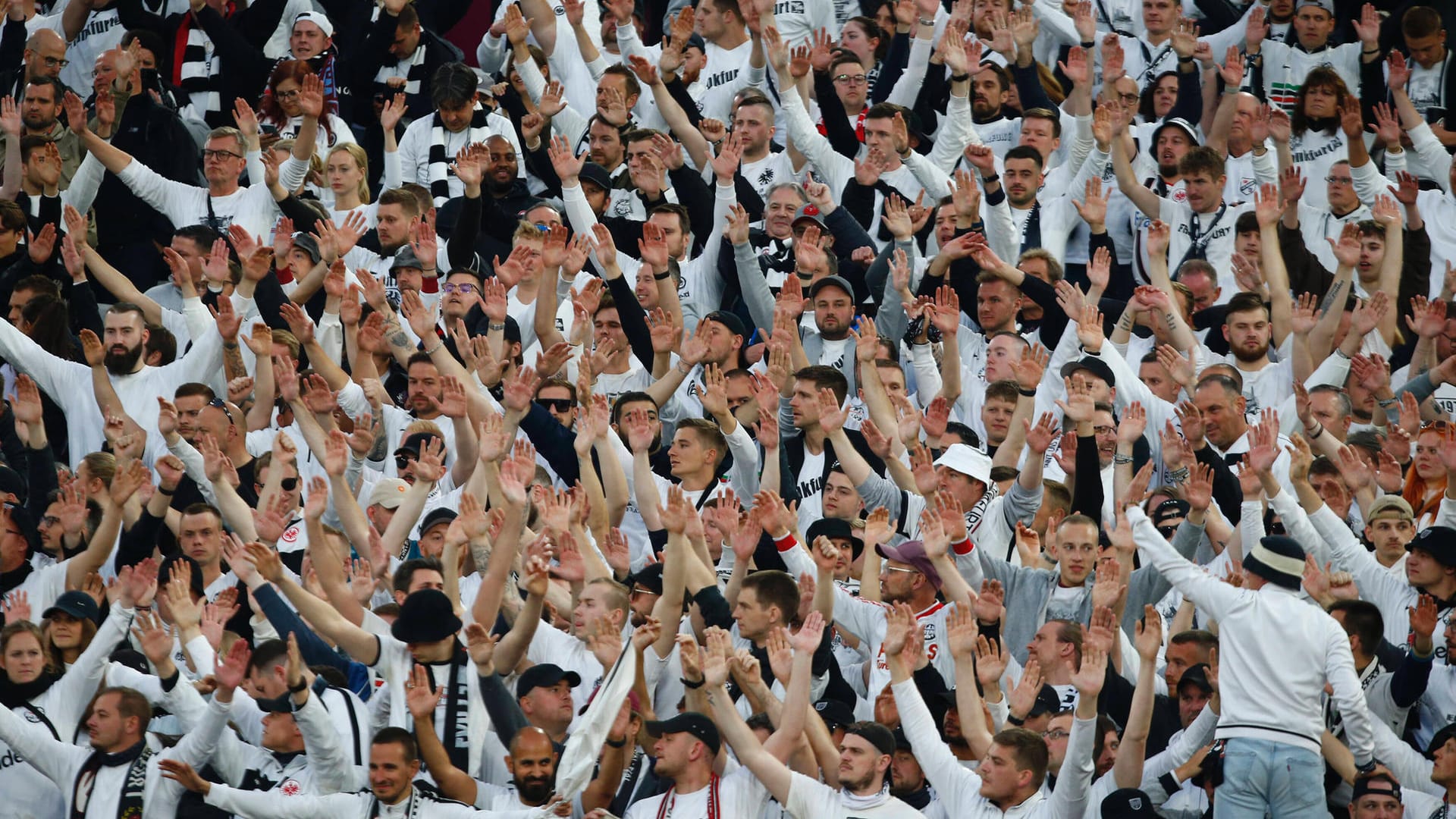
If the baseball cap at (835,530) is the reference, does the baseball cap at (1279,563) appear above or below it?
above

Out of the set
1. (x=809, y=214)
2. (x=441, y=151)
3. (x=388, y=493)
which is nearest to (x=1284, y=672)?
(x=388, y=493)

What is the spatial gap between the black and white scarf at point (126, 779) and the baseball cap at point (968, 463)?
13.1ft

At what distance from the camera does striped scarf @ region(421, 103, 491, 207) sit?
14539 millimetres

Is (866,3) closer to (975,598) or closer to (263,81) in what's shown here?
(263,81)

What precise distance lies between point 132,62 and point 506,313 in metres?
3.75

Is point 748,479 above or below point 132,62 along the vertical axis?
below

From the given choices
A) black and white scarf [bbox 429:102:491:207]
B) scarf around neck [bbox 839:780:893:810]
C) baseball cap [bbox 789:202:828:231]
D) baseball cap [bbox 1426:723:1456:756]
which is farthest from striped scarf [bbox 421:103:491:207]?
baseball cap [bbox 1426:723:1456:756]

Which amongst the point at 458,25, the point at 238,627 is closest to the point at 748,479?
the point at 238,627

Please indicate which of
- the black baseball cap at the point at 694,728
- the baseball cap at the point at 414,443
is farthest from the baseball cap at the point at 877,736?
the baseball cap at the point at 414,443

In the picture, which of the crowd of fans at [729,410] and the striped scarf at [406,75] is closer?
the crowd of fans at [729,410]

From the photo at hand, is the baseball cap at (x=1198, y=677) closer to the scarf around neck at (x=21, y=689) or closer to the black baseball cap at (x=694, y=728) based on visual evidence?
the black baseball cap at (x=694, y=728)

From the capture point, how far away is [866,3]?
1588 cm

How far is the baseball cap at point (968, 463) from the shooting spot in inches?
434

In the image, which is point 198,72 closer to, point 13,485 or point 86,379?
point 86,379
